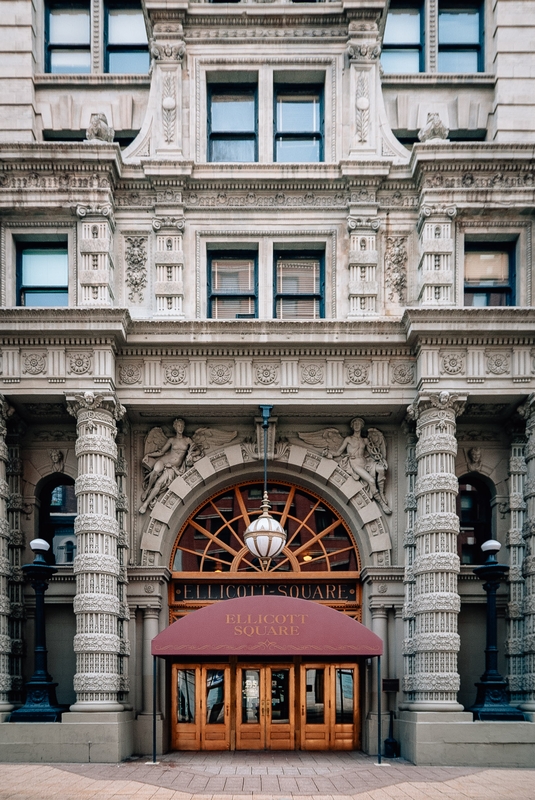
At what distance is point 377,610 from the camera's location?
2117 cm

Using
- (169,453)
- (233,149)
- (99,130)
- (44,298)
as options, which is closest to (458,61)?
(233,149)

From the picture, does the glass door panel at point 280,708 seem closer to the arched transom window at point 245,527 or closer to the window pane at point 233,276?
the arched transom window at point 245,527

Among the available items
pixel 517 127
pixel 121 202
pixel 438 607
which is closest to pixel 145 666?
pixel 438 607

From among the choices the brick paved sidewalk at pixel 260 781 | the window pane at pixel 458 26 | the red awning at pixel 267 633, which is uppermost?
the window pane at pixel 458 26

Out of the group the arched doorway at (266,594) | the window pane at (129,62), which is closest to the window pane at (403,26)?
the window pane at (129,62)

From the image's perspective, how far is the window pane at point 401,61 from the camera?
24.2 meters

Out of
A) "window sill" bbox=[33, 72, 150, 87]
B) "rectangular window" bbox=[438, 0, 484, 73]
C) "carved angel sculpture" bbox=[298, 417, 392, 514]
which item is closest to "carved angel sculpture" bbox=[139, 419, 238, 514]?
"carved angel sculpture" bbox=[298, 417, 392, 514]

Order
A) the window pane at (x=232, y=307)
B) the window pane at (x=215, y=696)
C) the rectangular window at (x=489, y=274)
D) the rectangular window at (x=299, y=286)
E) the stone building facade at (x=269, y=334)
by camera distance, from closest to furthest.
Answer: the stone building facade at (x=269, y=334), the window pane at (x=215, y=696), the rectangular window at (x=489, y=274), the window pane at (x=232, y=307), the rectangular window at (x=299, y=286)

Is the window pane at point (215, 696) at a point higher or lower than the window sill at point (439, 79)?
lower

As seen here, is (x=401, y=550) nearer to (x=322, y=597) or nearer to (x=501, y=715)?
(x=322, y=597)

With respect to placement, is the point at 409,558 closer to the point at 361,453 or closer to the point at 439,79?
the point at 361,453

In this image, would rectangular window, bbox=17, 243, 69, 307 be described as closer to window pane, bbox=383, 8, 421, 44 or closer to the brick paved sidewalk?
the brick paved sidewalk

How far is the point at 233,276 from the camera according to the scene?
22.3 meters

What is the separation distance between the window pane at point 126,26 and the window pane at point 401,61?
6.43m
